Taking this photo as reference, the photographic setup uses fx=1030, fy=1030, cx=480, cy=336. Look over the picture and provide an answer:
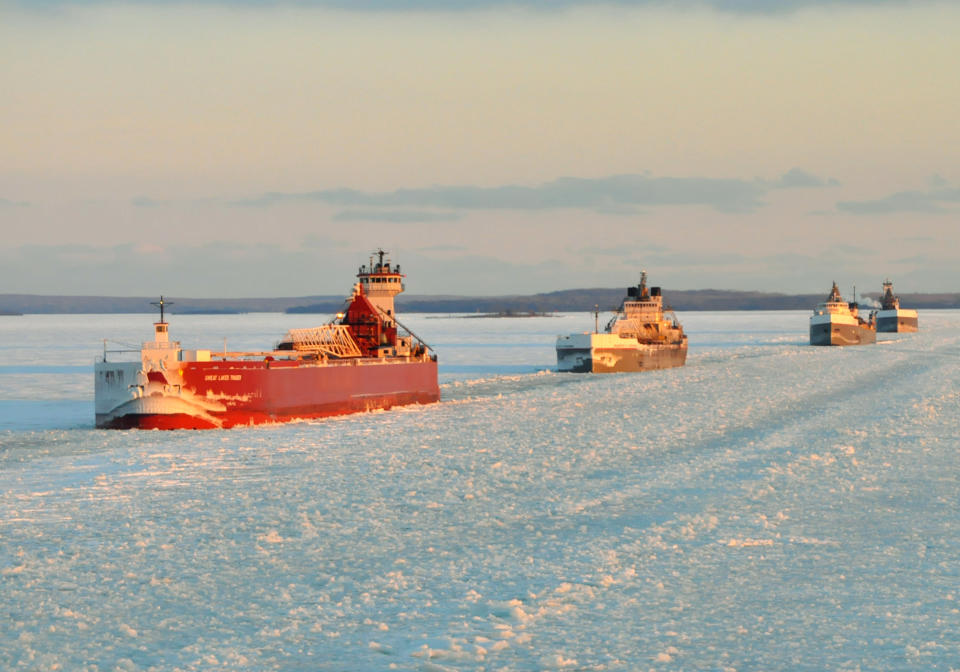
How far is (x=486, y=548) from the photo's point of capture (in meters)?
16.0

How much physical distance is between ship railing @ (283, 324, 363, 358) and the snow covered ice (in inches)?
407

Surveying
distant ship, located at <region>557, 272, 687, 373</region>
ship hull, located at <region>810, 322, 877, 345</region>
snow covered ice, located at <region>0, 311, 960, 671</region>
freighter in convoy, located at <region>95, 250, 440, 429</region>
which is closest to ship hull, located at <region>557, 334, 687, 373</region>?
distant ship, located at <region>557, 272, 687, 373</region>

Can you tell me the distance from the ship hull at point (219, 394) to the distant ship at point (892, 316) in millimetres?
136578

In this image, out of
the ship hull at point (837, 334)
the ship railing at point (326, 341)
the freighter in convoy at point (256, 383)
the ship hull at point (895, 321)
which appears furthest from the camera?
the ship hull at point (895, 321)

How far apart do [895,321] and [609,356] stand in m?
102

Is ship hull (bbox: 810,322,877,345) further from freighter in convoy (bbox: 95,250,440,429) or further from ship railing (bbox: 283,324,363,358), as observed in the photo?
ship railing (bbox: 283,324,363,358)

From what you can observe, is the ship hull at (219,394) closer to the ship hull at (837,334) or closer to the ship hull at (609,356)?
the ship hull at (609,356)

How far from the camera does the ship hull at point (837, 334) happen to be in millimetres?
112375

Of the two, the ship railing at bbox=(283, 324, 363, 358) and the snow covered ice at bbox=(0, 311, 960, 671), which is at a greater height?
the ship railing at bbox=(283, 324, 363, 358)

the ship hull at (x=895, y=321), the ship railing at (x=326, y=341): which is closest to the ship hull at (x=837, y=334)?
the ship hull at (x=895, y=321)

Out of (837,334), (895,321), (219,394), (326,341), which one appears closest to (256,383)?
(219,394)

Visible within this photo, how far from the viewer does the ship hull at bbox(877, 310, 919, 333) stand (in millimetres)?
158875

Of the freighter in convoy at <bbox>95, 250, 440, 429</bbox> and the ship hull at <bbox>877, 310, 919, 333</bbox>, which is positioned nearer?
the freighter in convoy at <bbox>95, 250, 440, 429</bbox>

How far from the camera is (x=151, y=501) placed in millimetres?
20672
